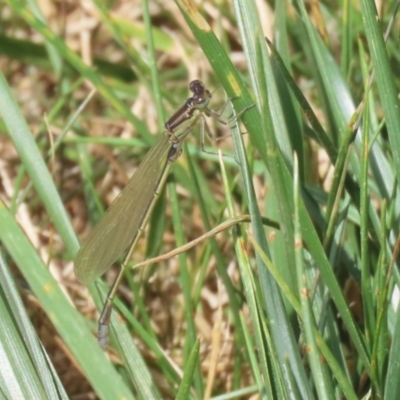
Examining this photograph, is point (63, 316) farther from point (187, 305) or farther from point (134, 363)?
point (187, 305)

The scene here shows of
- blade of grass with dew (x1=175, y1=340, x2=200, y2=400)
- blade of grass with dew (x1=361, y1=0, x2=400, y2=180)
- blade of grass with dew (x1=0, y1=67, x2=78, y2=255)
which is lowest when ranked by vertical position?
blade of grass with dew (x1=175, y1=340, x2=200, y2=400)

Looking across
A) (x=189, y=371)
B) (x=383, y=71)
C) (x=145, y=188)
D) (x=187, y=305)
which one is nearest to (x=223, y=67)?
(x=383, y=71)

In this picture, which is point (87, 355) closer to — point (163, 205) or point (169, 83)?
point (163, 205)

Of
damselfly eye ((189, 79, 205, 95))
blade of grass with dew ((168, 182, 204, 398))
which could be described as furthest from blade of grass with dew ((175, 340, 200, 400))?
damselfly eye ((189, 79, 205, 95))

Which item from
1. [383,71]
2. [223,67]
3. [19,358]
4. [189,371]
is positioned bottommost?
[189,371]

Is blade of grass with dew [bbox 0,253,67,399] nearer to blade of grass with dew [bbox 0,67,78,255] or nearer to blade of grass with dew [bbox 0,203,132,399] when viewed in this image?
blade of grass with dew [bbox 0,203,132,399]

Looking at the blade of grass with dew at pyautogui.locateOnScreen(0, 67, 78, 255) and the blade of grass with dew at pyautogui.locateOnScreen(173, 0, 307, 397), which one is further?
the blade of grass with dew at pyautogui.locateOnScreen(0, 67, 78, 255)

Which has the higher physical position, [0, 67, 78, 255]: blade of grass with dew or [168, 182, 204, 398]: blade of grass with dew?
[0, 67, 78, 255]: blade of grass with dew

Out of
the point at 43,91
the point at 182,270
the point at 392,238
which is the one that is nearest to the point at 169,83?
the point at 43,91
